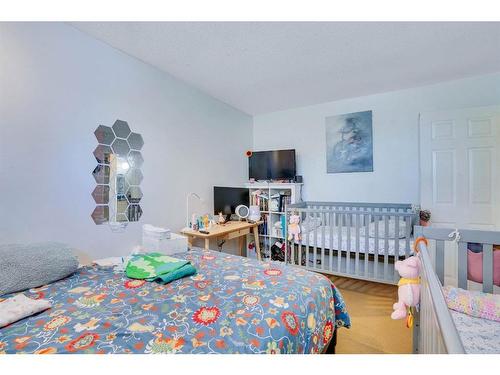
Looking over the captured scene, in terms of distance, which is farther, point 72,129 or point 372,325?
point 372,325

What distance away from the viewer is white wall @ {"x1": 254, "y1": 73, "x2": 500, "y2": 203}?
8.93ft

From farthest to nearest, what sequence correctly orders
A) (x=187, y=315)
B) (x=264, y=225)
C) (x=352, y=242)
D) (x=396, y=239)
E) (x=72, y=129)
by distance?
(x=264, y=225) → (x=352, y=242) → (x=396, y=239) → (x=72, y=129) → (x=187, y=315)

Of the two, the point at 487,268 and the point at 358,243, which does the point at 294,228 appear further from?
the point at 487,268

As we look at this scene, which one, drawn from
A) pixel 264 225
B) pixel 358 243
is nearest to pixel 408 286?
pixel 358 243

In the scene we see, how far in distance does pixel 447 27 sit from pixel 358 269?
2234mm

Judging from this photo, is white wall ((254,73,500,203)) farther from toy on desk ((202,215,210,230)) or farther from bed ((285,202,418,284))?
toy on desk ((202,215,210,230))

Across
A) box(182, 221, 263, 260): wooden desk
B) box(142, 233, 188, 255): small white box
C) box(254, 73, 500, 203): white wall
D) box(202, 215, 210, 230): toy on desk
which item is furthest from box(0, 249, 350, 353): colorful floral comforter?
box(254, 73, 500, 203): white wall

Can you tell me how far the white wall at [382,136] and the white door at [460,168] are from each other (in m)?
0.21

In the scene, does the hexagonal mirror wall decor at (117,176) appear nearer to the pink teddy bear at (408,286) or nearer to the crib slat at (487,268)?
the pink teddy bear at (408,286)

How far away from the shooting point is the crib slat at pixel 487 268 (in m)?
1.31

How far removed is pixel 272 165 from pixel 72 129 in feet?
8.25

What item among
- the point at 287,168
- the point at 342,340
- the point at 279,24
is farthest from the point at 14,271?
the point at 287,168

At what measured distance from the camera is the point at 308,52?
2.10 metres

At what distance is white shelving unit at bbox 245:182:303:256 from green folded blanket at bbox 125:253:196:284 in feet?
6.62
